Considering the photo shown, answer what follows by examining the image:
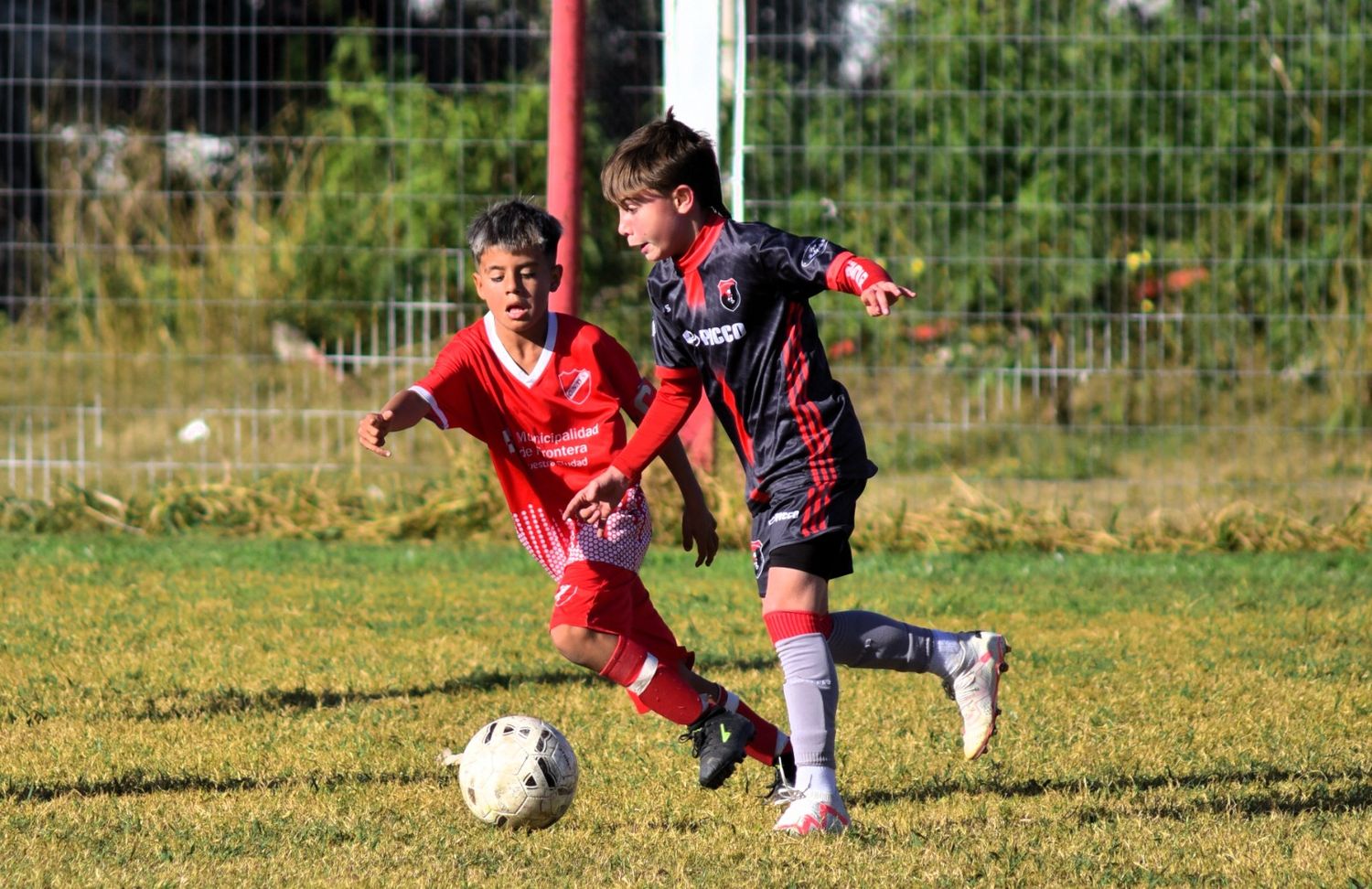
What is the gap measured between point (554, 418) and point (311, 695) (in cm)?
155

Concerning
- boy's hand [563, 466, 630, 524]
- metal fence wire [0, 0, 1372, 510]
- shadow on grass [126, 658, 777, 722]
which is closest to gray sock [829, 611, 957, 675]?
boy's hand [563, 466, 630, 524]

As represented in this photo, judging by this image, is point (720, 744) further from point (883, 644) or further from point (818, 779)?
point (883, 644)

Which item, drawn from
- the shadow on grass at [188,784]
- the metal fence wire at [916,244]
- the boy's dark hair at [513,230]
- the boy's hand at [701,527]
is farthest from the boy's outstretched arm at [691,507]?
the metal fence wire at [916,244]

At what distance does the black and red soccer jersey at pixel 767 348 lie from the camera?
3936 mm

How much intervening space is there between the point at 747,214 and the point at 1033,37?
1699mm

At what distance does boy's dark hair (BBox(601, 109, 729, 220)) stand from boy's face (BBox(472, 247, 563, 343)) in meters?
0.33

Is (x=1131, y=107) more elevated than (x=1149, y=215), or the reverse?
(x=1131, y=107)

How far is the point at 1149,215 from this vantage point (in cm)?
873

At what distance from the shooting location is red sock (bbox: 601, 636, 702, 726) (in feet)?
14.0

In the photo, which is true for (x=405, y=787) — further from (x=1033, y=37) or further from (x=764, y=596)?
(x=1033, y=37)

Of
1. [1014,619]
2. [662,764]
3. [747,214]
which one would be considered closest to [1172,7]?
[747,214]

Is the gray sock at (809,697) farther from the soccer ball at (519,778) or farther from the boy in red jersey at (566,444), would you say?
the soccer ball at (519,778)

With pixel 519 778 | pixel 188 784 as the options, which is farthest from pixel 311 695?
pixel 519 778

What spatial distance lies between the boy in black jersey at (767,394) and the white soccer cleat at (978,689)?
1.43 ft
